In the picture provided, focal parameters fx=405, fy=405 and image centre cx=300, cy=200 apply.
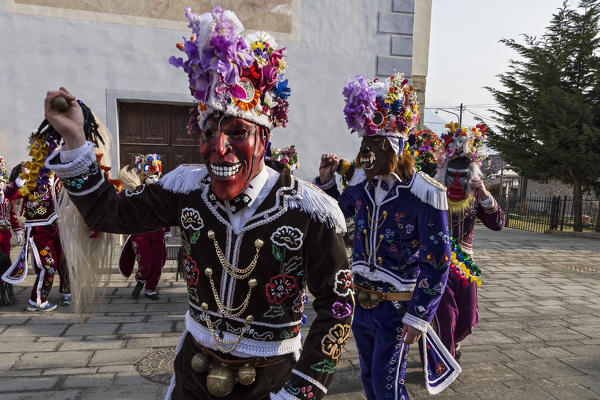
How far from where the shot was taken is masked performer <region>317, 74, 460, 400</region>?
2.60 m

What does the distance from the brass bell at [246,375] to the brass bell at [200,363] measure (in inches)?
6.2

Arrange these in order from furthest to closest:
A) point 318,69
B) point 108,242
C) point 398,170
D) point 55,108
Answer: point 318,69
point 398,170
point 108,242
point 55,108

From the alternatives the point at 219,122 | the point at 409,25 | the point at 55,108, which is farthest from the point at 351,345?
the point at 409,25

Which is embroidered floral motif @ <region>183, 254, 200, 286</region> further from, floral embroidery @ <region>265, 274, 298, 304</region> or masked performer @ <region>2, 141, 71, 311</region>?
masked performer @ <region>2, 141, 71, 311</region>

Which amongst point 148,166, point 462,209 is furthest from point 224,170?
point 148,166

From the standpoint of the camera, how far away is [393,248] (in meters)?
2.84

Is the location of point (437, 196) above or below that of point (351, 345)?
above

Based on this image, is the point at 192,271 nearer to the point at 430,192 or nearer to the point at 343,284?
the point at 343,284

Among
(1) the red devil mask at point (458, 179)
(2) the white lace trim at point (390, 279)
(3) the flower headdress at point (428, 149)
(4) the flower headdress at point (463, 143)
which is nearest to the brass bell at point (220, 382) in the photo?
(2) the white lace trim at point (390, 279)

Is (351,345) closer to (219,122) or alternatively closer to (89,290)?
→ (89,290)

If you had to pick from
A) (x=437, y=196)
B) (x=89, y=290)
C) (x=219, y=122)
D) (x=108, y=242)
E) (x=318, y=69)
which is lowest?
(x=89, y=290)

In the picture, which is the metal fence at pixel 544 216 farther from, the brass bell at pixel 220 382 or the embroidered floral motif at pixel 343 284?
the brass bell at pixel 220 382

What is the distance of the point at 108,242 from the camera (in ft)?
6.25

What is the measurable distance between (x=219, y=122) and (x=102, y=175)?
1.67ft
